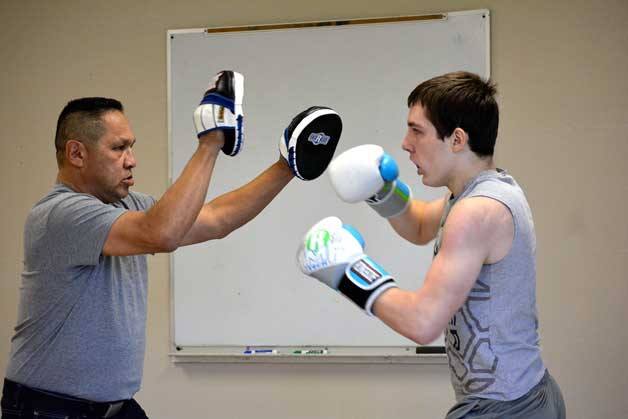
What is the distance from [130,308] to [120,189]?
1.24 ft

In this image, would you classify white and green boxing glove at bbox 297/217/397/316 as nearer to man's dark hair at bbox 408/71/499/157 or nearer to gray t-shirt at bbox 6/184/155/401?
man's dark hair at bbox 408/71/499/157

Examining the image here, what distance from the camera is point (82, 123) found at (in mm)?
2238

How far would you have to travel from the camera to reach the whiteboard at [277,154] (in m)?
3.44

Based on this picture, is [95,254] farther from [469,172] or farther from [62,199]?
[469,172]

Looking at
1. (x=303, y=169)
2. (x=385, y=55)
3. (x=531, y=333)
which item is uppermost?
(x=385, y=55)

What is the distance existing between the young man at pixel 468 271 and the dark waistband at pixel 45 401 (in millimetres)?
814

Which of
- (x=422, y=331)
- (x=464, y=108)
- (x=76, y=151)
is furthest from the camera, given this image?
(x=76, y=151)

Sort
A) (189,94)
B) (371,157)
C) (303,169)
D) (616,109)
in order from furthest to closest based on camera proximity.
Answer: (189,94) < (616,109) < (303,169) < (371,157)

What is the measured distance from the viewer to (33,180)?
3.81m

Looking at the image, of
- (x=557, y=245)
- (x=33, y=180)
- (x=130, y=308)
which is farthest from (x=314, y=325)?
(x=33, y=180)

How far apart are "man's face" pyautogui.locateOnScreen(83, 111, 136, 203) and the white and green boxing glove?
730mm

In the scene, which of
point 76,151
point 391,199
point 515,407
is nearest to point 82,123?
point 76,151

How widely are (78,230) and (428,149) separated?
1.02 m

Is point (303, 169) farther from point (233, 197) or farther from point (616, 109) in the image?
A: point (616, 109)
